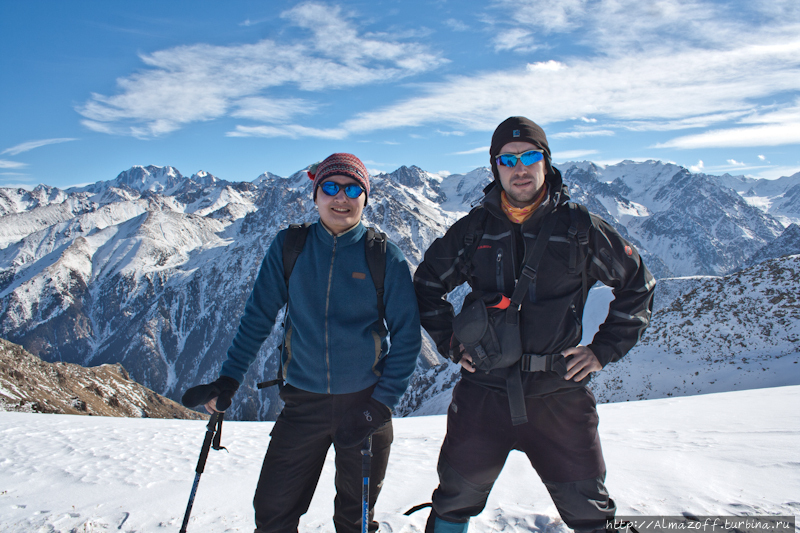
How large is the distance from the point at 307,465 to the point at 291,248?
2073 millimetres

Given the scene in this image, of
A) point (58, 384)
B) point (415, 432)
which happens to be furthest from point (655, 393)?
point (58, 384)

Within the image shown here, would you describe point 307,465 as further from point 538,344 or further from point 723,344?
point 723,344

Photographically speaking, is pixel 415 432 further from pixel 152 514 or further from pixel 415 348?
pixel 415 348

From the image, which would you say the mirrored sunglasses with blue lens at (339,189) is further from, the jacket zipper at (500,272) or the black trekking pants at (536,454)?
the black trekking pants at (536,454)

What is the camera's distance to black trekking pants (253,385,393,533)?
3.67 metres

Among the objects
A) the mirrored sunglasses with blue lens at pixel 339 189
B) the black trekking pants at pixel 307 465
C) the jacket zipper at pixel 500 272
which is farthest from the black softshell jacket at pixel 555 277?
the black trekking pants at pixel 307 465

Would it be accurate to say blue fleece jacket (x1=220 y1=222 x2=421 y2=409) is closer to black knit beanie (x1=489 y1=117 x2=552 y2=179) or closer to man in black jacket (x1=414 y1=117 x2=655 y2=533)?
man in black jacket (x1=414 y1=117 x2=655 y2=533)

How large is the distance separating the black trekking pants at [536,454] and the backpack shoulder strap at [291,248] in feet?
7.00

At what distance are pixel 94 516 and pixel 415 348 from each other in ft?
17.5

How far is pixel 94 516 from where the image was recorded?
18.2 ft

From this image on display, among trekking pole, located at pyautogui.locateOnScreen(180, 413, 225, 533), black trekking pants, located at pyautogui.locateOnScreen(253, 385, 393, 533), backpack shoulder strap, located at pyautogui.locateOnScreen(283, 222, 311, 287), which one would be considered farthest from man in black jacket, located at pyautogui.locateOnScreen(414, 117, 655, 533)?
trekking pole, located at pyautogui.locateOnScreen(180, 413, 225, 533)

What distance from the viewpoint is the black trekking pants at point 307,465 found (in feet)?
12.1

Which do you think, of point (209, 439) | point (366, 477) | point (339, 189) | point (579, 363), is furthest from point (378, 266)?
point (209, 439)

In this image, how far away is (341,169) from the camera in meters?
3.94
